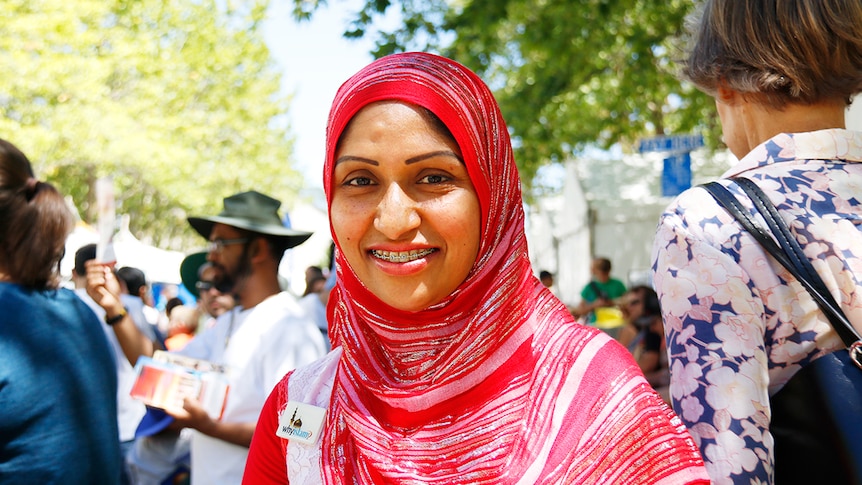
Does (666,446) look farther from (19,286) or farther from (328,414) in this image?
(19,286)

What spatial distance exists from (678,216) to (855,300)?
376 millimetres

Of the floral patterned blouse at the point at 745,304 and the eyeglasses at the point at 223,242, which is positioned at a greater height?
the eyeglasses at the point at 223,242

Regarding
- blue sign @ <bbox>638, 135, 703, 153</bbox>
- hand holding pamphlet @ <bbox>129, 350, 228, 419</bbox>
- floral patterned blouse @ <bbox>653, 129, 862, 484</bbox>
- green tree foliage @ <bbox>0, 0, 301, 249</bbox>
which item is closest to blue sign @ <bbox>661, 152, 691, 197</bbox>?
blue sign @ <bbox>638, 135, 703, 153</bbox>

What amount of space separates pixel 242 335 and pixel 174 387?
1.93 ft

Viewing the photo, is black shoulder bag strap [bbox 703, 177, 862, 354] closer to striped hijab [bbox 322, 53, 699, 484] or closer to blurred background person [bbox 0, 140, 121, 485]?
striped hijab [bbox 322, 53, 699, 484]

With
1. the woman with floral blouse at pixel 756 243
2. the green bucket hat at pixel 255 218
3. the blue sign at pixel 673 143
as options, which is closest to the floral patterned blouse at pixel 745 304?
the woman with floral blouse at pixel 756 243

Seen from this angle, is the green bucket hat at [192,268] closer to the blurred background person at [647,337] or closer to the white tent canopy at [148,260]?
the blurred background person at [647,337]

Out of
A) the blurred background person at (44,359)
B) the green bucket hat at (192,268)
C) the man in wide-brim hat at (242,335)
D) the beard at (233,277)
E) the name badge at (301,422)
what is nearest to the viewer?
the name badge at (301,422)

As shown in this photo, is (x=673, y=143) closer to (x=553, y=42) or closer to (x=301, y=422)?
(x=553, y=42)

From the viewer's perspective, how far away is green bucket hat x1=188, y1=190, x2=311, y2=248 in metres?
4.21

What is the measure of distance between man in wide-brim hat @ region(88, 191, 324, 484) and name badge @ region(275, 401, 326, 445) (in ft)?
4.49

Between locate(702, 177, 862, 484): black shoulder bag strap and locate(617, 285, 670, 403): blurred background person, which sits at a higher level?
locate(702, 177, 862, 484): black shoulder bag strap

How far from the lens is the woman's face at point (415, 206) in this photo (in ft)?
5.42

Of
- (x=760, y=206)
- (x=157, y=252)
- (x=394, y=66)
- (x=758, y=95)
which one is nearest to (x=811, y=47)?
(x=758, y=95)
